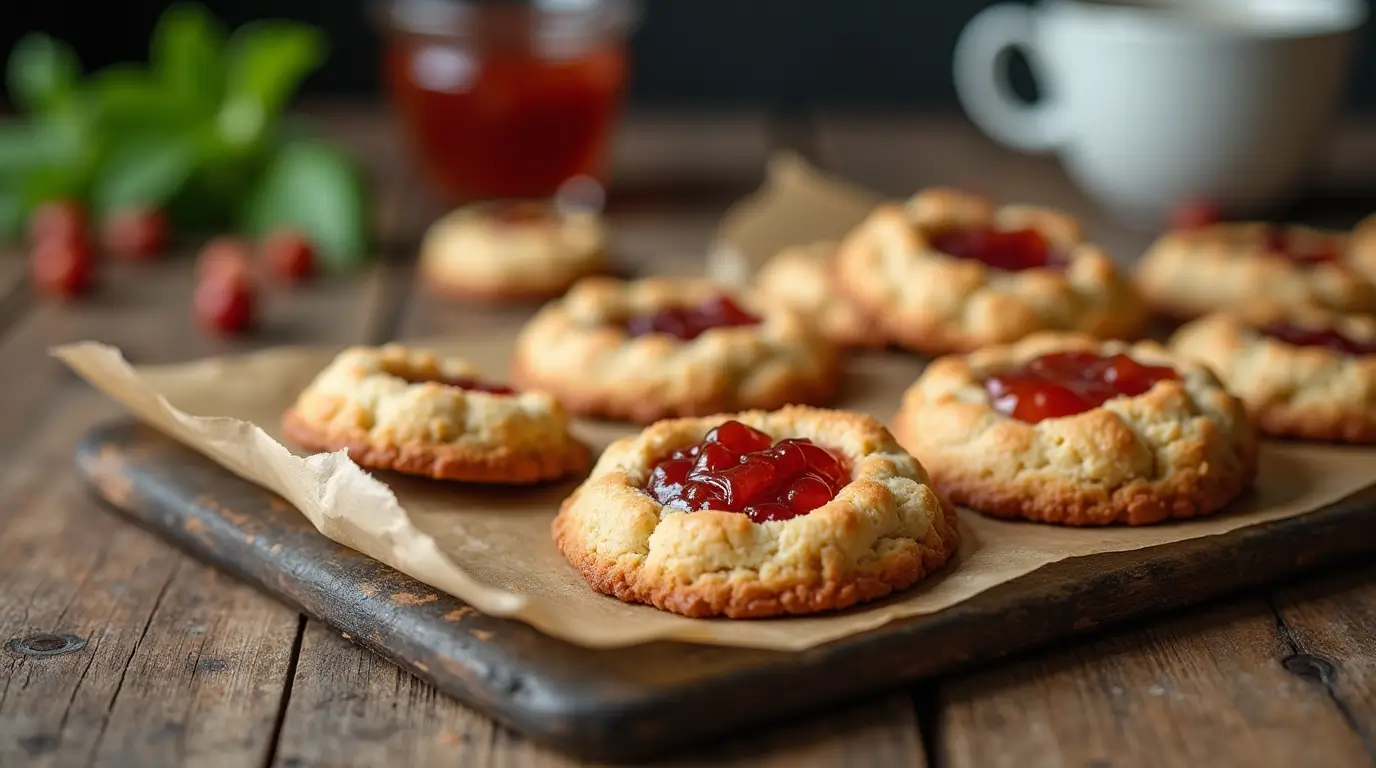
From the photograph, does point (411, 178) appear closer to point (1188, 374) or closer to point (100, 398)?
point (100, 398)

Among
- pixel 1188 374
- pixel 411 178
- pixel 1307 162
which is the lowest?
pixel 411 178

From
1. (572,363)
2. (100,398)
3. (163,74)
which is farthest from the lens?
(163,74)

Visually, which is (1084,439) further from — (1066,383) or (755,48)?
(755,48)

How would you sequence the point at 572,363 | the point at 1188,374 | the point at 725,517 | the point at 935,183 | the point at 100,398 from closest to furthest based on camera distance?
the point at 725,517
the point at 1188,374
the point at 572,363
the point at 100,398
the point at 935,183

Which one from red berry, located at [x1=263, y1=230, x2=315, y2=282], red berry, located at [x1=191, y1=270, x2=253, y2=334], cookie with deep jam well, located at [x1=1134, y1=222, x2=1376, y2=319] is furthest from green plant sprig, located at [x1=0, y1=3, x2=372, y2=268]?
cookie with deep jam well, located at [x1=1134, y1=222, x2=1376, y2=319]

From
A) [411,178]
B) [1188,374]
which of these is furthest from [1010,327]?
[411,178]

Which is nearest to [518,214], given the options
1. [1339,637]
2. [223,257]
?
[223,257]

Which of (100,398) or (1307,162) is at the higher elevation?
(1307,162)
